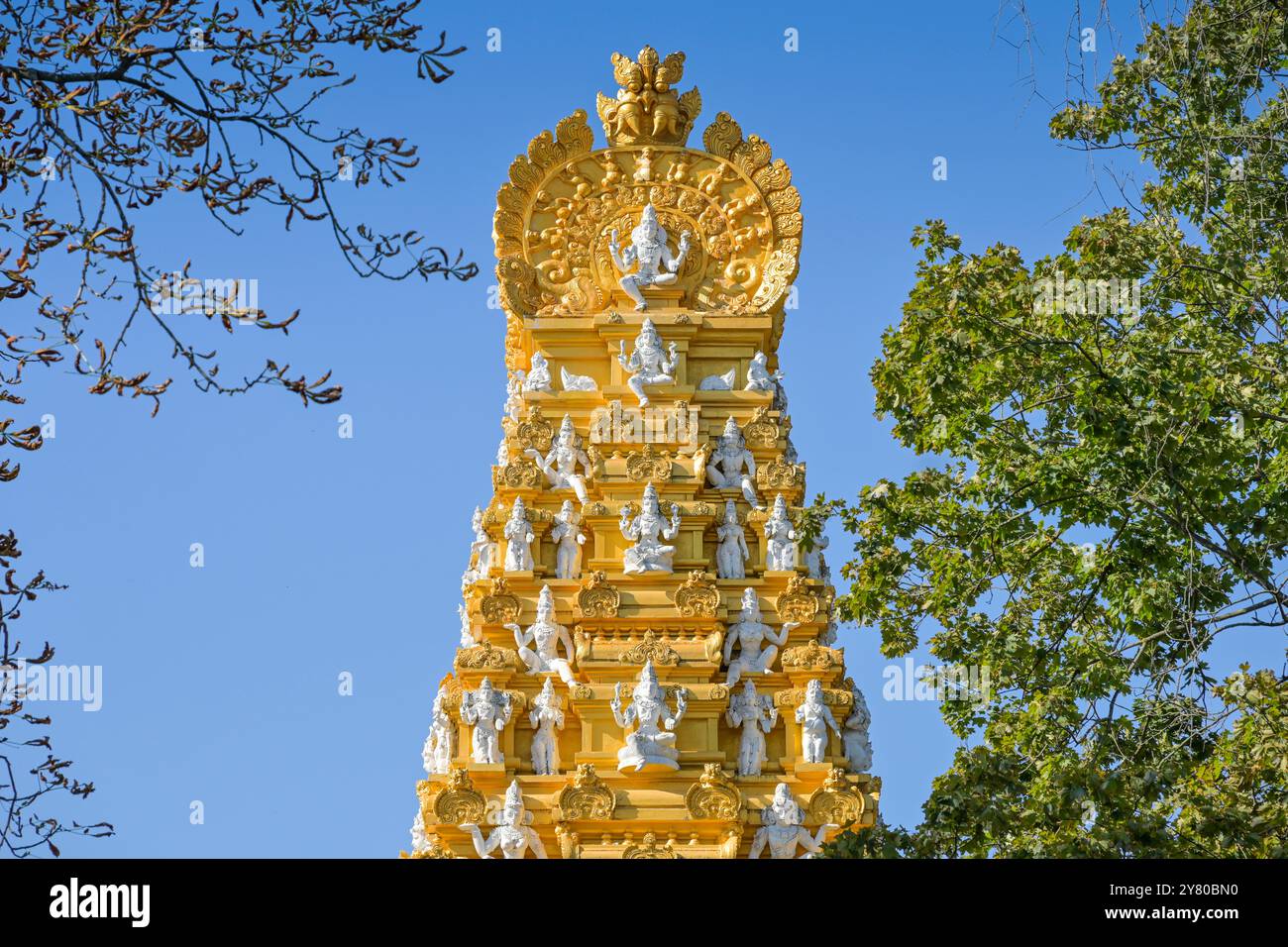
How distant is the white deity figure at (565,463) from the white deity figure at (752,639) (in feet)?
7.72

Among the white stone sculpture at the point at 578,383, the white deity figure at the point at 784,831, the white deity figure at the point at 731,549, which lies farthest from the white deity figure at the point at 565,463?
the white deity figure at the point at 784,831

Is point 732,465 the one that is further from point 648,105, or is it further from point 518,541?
point 648,105

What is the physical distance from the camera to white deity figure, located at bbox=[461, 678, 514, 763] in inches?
917

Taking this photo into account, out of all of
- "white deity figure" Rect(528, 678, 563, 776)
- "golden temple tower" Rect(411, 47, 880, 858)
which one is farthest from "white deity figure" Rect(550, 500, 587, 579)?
"white deity figure" Rect(528, 678, 563, 776)

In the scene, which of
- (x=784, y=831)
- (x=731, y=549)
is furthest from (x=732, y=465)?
(x=784, y=831)

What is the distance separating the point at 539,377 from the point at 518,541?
6.81 ft

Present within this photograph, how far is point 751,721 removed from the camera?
23625 mm

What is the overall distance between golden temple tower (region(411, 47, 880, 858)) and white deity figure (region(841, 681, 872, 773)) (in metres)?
0.02

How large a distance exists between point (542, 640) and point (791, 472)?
3.50 metres

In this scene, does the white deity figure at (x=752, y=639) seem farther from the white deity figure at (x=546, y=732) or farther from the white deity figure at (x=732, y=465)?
the white deity figure at (x=546, y=732)
